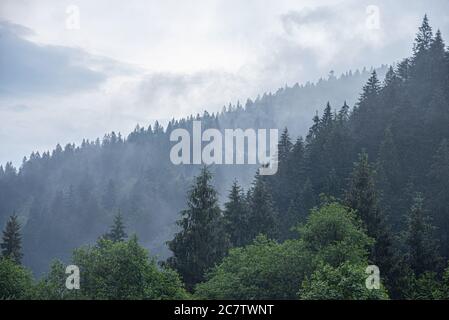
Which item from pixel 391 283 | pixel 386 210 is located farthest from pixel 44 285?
pixel 386 210

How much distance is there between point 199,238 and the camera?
51750 millimetres

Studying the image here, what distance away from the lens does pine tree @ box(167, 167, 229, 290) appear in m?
50.3

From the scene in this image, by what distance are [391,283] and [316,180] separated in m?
39.3

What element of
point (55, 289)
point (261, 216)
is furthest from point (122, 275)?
point (261, 216)

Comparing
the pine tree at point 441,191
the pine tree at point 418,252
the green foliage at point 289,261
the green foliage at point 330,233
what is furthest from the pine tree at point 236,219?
the pine tree at point 441,191

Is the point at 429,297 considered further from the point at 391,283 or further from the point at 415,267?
the point at 415,267

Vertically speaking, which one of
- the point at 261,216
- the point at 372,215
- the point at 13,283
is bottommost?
the point at 13,283

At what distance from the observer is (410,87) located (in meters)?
98.6

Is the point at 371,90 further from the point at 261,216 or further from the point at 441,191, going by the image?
the point at 261,216

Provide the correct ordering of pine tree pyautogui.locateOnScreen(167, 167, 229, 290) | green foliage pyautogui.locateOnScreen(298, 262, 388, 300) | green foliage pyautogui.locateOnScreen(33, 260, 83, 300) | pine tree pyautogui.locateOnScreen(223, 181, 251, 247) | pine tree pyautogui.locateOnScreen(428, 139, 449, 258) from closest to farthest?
1. green foliage pyautogui.locateOnScreen(298, 262, 388, 300)
2. green foliage pyautogui.locateOnScreen(33, 260, 83, 300)
3. pine tree pyautogui.locateOnScreen(167, 167, 229, 290)
4. pine tree pyautogui.locateOnScreen(223, 181, 251, 247)
5. pine tree pyautogui.locateOnScreen(428, 139, 449, 258)

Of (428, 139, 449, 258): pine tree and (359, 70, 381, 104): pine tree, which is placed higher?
(359, 70, 381, 104): pine tree

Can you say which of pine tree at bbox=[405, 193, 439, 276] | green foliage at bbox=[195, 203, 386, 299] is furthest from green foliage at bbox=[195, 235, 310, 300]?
pine tree at bbox=[405, 193, 439, 276]

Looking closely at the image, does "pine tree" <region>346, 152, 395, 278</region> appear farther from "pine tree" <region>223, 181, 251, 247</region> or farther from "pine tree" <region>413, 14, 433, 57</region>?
"pine tree" <region>413, 14, 433, 57</region>

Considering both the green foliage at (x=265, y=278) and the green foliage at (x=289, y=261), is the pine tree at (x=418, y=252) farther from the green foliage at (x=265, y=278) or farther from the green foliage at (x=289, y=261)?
the green foliage at (x=265, y=278)
